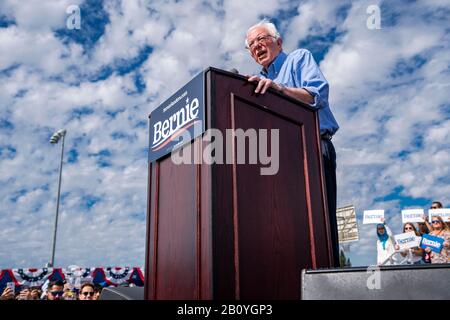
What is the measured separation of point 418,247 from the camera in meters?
5.97

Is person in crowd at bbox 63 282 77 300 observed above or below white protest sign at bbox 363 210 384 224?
below

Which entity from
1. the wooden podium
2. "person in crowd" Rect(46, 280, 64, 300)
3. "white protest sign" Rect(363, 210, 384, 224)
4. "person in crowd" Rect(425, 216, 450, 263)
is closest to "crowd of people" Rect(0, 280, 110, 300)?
"person in crowd" Rect(46, 280, 64, 300)

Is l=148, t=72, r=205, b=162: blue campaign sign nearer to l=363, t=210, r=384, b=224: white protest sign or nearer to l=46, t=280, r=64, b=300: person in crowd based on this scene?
l=363, t=210, r=384, b=224: white protest sign

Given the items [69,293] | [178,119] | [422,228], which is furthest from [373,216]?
[69,293]

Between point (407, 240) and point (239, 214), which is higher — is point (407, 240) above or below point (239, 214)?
above

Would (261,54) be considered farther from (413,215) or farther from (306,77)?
(413,215)

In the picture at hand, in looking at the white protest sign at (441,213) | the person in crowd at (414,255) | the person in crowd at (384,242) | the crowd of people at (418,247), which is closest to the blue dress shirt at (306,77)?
the crowd of people at (418,247)

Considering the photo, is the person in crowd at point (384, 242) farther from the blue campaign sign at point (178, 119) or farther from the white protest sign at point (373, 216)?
the blue campaign sign at point (178, 119)

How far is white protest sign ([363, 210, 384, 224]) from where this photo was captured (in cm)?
670

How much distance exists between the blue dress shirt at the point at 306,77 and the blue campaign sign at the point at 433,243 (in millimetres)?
3780

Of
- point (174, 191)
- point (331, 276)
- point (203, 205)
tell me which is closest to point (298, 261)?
point (331, 276)

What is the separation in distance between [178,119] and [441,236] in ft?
17.6

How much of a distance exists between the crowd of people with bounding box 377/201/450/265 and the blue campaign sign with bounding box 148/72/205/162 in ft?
14.3

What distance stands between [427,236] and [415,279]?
4763 mm
